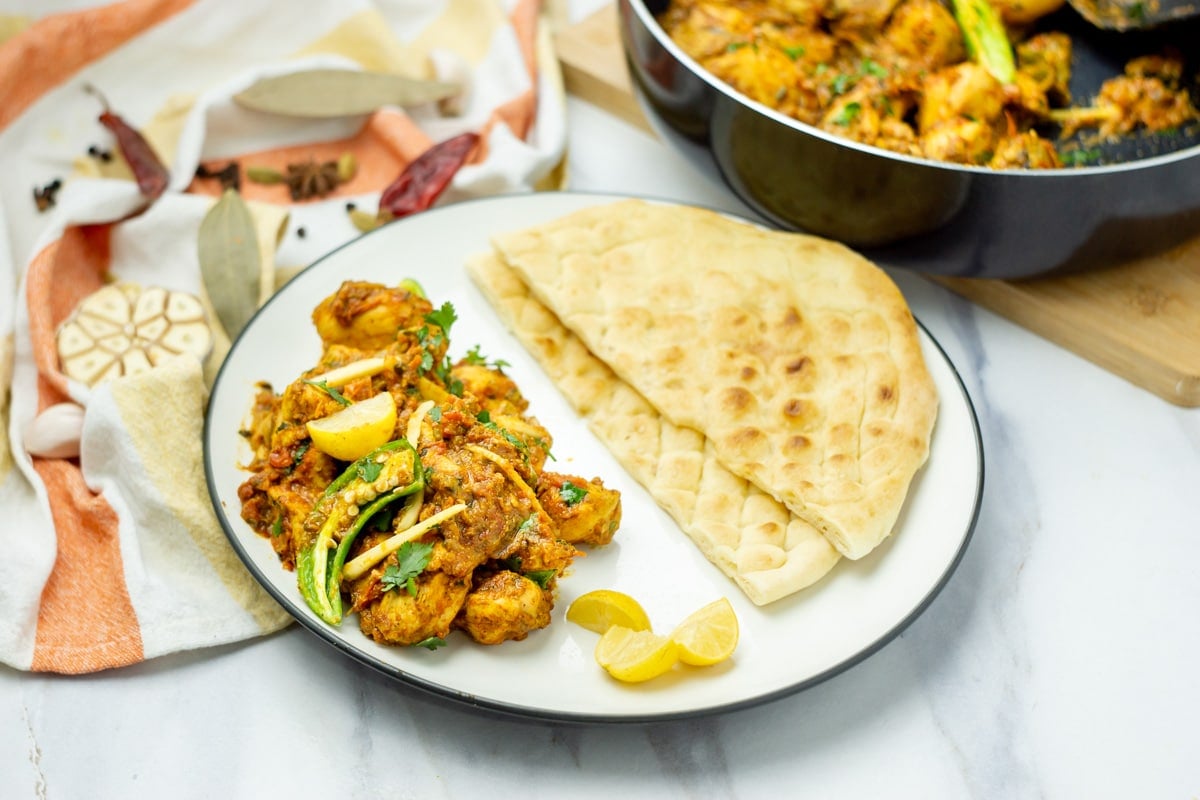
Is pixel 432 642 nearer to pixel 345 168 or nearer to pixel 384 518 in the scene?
pixel 384 518

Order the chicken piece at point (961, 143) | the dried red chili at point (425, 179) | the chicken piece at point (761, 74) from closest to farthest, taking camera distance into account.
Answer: the chicken piece at point (961, 143) → the chicken piece at point (761, 74) → the dried red chili at point (425, 179)

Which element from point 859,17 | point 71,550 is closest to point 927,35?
point 859,17

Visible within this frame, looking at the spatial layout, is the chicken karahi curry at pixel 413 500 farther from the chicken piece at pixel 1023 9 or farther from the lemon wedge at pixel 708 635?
the chicken piece at pixel 1023 9

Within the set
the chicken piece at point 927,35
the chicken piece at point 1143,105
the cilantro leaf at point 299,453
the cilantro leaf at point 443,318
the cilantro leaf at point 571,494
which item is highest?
the chicken piece at point 927,35

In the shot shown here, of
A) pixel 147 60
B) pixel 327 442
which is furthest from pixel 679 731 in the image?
pixel 147 60

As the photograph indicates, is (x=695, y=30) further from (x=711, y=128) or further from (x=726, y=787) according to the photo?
(x=726, y=787)

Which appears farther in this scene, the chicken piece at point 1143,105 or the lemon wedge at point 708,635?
the chicken piece at point 1143,105

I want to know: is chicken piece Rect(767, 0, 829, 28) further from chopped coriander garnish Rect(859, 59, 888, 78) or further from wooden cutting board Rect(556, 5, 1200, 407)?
wooden cutting board Rect(556, 5, 1200, 407)

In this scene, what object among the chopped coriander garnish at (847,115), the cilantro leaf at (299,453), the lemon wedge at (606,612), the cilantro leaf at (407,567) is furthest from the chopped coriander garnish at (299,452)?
the chopped coriander garnish at (847,115)
